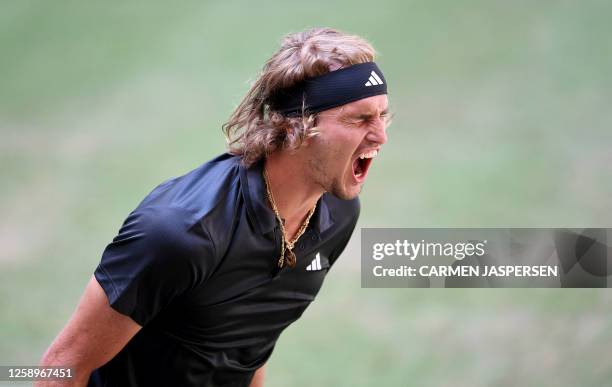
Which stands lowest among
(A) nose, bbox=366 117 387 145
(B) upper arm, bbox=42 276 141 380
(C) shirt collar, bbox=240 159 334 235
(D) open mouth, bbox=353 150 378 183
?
(B) upper arm, bbox=42 276 141 380

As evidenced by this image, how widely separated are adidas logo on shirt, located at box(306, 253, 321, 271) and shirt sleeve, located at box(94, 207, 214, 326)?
49cm

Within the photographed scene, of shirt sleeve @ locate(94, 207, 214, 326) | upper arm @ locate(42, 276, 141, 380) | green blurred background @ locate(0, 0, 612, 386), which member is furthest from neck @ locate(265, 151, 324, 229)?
green blurred background @ locate(0, 0, 612, 386)

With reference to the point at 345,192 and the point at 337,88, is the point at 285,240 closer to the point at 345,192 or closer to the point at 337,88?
the point at 345,192

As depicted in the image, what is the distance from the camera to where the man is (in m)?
2.25

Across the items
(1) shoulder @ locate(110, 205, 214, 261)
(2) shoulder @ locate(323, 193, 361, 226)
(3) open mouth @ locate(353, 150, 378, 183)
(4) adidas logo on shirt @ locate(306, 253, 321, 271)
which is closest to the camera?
(1) shoulder @ locate(110, 205, 214, 261)

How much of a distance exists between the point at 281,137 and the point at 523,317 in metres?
2.87

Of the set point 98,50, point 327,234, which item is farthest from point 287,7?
point 327,234

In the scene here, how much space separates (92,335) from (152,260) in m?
0.26

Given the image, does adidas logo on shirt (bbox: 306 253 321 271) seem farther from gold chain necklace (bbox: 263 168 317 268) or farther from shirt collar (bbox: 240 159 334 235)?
shirt collar (bbox: 240 159 334 235)

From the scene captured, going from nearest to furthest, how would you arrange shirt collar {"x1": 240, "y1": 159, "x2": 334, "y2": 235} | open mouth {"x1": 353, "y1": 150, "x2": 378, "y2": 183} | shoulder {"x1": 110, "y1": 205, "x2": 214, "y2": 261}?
shoulder {"x1": 110, "y1": 205, "x2": 214, "y2": 261}, shirt collar {"x1": 240, "y1": 159, "x2": 334, "y2": 235}, open mouth {"x1": 353, "y1": 150, "x2": 378, "y2": 183}

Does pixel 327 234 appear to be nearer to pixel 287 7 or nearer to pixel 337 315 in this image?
pixel 337 315

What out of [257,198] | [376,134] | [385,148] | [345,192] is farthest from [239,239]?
[385,148]

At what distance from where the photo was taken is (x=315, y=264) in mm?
2742

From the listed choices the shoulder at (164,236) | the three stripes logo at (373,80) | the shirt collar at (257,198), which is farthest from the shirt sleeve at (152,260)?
the three stripes logo at (373,80)
